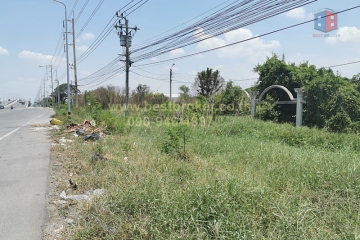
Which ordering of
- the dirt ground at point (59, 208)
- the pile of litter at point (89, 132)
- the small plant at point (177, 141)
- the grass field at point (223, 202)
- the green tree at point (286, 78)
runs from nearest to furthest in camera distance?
the grass field at point (223, 202) → the dirt ground at point (59, 208) → the small plant at point (177, 141) → the pile of litter at point (89, 132) → the green tree at point (286, 78)

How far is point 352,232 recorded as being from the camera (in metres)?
2.62

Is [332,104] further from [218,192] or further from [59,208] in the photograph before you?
[59,208]

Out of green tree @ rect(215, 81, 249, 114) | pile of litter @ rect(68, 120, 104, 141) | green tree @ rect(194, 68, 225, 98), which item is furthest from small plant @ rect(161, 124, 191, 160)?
green tree @ rect(194, 68, 225, 98)

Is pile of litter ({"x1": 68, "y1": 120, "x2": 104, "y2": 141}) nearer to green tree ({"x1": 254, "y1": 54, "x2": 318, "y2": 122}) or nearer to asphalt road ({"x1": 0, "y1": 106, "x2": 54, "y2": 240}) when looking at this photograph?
asphalt road ({"x1": 0, "y1": 106, "x2": 54, "y2": 240})

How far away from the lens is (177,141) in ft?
20.5

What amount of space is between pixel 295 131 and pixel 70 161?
805 cm

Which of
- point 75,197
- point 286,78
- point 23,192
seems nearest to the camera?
point 75,197

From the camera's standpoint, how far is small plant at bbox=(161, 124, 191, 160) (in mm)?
6134

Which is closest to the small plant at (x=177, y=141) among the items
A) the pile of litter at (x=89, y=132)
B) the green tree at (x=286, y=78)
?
the pile of litter at (x=89, y=132)

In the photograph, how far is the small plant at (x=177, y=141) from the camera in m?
6.13

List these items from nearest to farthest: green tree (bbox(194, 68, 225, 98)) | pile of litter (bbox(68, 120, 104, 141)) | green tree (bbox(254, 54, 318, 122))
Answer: pile of litter (bbox(68, 120, 104, 141))
green tree (bbox(254, 54, 318, 122))
green tree (bbox(194, 68, 225, 98))

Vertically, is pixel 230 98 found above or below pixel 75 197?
above

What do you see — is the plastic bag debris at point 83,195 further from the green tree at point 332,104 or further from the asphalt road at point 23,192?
the green tree at point 332,104

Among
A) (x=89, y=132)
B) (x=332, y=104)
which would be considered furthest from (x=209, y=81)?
(x=89, y=132)
